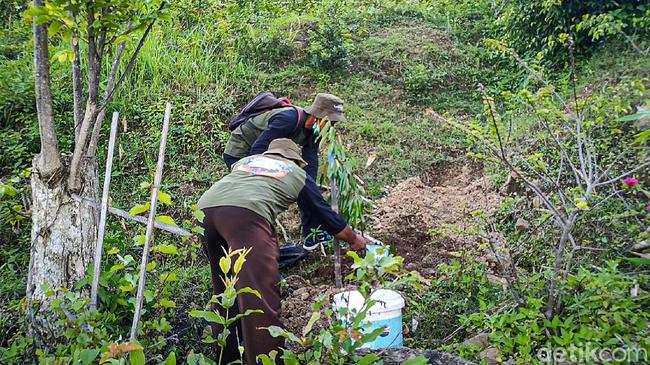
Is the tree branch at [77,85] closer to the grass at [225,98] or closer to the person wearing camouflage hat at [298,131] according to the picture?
the grass at [225,98]

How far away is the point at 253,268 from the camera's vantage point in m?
2.80

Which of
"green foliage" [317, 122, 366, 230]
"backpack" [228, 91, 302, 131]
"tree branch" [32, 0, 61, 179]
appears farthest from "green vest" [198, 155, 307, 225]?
"backpack" [228, 91, 302, 131]

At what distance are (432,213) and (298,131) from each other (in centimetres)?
134

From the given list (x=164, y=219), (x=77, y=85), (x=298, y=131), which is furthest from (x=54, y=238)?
(x=298, y=131)

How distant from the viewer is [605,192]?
3662 millimetres

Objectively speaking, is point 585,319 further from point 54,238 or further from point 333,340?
point 54,238

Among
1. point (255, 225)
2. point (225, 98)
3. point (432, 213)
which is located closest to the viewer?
point (255, 225)

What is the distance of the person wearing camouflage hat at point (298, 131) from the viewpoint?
13.5ft

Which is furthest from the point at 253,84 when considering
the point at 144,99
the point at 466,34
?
the point at 466,34

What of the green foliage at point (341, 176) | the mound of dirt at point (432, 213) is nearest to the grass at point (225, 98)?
the mound of dirt at point (432, 213)

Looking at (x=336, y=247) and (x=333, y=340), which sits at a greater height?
(x=333, y=340)

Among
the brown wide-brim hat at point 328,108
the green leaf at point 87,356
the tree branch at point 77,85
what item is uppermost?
the tree branch at point 77,85

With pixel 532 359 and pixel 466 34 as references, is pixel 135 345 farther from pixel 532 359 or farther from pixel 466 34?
pixel 466 34

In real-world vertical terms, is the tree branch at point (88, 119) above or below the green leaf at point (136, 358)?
above
